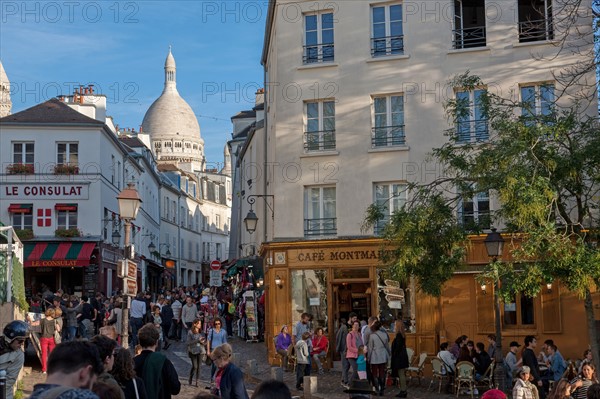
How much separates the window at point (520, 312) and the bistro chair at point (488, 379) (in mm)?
4610

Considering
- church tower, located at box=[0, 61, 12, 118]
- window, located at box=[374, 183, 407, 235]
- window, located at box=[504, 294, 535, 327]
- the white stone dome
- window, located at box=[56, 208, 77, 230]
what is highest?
the white stone dome

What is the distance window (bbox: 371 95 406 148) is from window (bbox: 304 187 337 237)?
79.4 inches

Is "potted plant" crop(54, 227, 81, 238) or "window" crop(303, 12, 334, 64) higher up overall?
"window" crop(303, 12, 334, 64)

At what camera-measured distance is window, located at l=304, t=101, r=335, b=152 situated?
2652 cm

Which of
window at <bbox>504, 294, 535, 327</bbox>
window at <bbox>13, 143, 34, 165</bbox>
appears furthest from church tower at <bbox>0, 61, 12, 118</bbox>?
window at <bbox>504, 294, 535, 327</bbox>

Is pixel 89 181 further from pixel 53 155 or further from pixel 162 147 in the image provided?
pixel 162 147

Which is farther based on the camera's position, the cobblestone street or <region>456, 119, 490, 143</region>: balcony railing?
<region>456, 119, 490, 143</region>: balcony railing

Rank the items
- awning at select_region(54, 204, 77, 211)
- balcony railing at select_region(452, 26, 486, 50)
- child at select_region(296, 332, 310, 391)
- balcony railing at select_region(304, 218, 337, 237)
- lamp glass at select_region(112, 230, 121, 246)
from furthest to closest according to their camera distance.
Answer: awning at select_region(54, 204, 77, 211) → lamp glass at select_region(112, 230, 121, 246) → balcony railing at select_region(304, 218, 337, 237) → balcony railing at select_region(452, 26, 486, 50) → child at select_region(296, 332, 310, 391)

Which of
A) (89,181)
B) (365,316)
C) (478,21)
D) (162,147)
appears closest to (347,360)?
(365,316)

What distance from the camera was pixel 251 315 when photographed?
32219 millimetres

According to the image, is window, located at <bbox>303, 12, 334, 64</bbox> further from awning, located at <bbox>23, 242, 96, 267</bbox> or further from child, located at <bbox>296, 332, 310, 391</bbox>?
awning, located at <bbox>23, 242, 96, 267</bbox>

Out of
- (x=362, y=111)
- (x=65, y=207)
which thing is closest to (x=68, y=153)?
(x=65, y=207)

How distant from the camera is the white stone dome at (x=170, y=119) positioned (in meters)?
140

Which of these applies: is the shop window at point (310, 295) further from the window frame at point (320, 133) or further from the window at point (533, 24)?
the window at point (533, 24)
